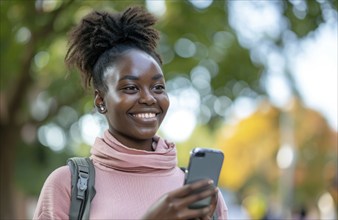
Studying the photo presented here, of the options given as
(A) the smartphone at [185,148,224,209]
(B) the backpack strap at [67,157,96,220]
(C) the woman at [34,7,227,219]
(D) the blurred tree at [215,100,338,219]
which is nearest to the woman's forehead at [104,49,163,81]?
(C) the woman at [34,7,227,219]

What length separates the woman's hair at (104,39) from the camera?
11.1 ft

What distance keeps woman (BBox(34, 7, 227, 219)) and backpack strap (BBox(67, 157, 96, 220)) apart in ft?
0.07

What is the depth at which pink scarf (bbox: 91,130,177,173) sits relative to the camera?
3.19 meters

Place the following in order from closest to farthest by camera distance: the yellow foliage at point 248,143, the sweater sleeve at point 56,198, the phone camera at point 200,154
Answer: the phone camera at point 200,154
the sweater sleeve at point 56,198
the yellow foliage at point 248,143

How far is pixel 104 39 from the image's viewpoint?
3402 millimetres

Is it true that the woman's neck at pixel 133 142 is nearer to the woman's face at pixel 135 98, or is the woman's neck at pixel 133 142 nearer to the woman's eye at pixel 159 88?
the woman's face at pixel 135 98

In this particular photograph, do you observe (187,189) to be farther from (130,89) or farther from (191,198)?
(130,89)

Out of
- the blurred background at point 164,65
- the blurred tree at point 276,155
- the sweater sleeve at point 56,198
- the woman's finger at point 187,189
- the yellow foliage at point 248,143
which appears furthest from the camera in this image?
the yellow foliage at point 248,143

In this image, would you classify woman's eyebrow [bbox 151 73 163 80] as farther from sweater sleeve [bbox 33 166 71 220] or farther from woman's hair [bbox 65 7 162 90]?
sweater sleeve [bbox 33 166 71 220]

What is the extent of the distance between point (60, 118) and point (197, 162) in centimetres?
1570

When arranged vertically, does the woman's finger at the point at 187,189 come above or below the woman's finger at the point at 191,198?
above

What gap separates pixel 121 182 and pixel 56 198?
10.6 inches

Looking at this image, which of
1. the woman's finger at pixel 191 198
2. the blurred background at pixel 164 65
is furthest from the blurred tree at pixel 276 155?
the woman's finger at pixel 191 198

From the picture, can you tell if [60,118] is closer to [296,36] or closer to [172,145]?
[296,36]
